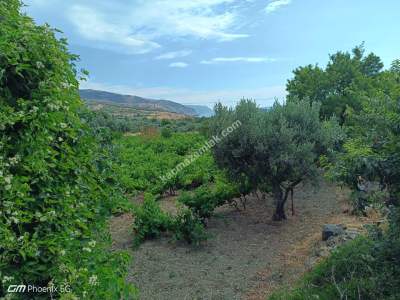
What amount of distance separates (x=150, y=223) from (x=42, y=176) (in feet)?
17.7

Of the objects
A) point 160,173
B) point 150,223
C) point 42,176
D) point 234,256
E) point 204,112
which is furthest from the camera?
point 204,112

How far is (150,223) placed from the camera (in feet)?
25.1

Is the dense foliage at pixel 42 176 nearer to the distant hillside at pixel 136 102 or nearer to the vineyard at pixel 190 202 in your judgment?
the vineyard at pixel 190 202

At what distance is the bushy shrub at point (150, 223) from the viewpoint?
759 centimetres

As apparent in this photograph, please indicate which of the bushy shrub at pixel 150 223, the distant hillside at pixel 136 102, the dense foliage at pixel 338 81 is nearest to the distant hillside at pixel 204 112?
the distant hillside at pixel 136 102

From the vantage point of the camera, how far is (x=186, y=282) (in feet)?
19.3

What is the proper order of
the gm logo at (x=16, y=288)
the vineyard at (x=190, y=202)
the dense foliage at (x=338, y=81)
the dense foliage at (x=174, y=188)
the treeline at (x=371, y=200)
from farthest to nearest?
the dense foliage at (x=338, y=81) < the dense foliage at (x=174, y=188) < the treeline at (x=371, y=200) < the vineyard at (x=190, y=202) < the gm logo at (x=16, y=288)

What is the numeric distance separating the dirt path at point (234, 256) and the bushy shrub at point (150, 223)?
0.66ft

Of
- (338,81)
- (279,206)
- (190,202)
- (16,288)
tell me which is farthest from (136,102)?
(16,288)

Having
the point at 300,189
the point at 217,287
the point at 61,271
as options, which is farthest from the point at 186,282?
the point at 300,189

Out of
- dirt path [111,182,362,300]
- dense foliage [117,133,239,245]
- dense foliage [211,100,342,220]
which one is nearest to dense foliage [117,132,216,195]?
dense foliage [117,133,239,245]

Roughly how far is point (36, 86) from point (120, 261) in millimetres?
1558

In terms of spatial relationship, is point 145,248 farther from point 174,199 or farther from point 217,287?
point 174,199

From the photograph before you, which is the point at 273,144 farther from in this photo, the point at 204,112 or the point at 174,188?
the point at 204,112
